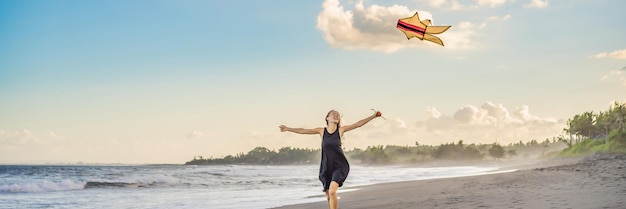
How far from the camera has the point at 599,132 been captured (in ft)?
233

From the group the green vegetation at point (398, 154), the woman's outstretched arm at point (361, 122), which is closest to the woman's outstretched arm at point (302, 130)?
the woman's outstretched arm at point (361, 122)

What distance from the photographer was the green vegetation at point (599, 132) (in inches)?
1734

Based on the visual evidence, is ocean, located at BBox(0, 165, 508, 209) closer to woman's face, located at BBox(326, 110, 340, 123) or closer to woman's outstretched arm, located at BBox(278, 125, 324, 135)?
woman's outstretched arm, located at BBox(278, 125, 324, 135)

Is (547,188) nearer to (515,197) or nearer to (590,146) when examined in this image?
(515,197)

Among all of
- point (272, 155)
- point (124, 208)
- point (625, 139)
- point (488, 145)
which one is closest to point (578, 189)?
point (124, 208)

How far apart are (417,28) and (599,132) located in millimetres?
70321

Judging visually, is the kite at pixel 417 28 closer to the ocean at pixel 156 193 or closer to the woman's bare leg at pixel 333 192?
the woman's bare leg at pixel 333 192

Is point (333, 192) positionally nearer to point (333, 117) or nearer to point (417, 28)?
point (333, 117)

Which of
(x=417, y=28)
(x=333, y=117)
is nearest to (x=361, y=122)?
(x=333, y=117)

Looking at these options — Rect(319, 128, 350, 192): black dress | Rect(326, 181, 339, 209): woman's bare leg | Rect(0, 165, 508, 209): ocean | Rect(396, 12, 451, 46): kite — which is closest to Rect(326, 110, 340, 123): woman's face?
Rect(319, 128, 350, 192): black dress

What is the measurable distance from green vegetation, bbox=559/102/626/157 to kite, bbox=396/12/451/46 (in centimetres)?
3587

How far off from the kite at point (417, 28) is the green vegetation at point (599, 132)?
35.9m

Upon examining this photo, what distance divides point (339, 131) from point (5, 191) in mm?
21086

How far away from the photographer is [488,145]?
116438mm
